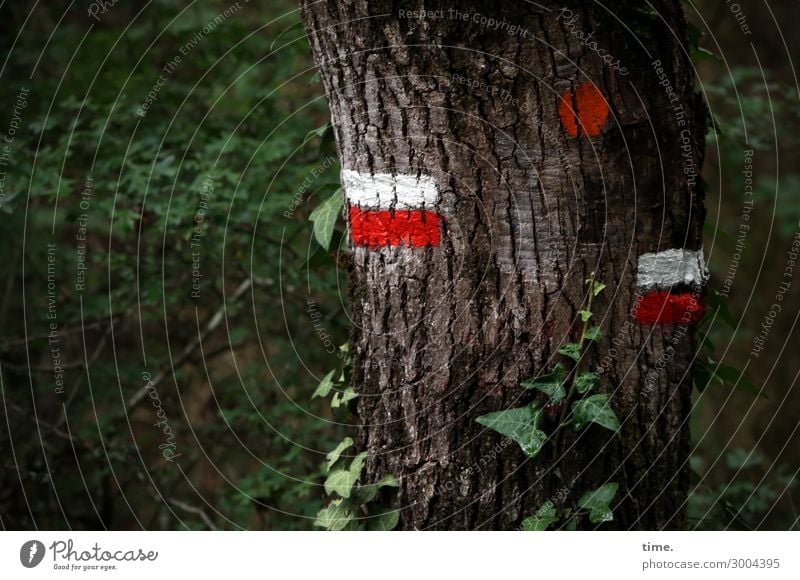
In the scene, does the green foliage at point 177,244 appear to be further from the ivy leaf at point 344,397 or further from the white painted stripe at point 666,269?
the white painted stripe at point 666,269

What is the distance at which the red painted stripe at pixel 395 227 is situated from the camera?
180 cm

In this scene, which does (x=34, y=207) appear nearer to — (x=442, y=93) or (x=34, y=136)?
(x=34, y=136)

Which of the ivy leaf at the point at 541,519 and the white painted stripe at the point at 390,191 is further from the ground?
the white painted stripe at the point at 390,191

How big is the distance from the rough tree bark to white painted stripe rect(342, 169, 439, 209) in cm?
2

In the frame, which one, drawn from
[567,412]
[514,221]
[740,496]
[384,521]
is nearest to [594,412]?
[567,412]

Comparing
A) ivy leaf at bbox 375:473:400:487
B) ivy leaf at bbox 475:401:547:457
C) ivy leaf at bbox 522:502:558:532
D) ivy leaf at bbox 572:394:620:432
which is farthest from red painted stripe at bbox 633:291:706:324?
ivy leaf at bbox 375:473:400:487

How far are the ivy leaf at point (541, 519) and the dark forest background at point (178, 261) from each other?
3.56 feet

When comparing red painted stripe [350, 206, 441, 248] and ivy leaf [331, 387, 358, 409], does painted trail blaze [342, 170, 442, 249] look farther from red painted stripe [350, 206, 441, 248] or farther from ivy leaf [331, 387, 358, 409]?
ivy leaf [331, 387, 358, 409]

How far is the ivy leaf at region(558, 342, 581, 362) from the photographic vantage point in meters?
1.76

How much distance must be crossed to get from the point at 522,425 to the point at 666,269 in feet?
1.59

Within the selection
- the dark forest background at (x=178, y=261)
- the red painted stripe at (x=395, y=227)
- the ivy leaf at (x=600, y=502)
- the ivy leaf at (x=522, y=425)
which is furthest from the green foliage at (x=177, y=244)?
the ivy leaf at (x=600, y=502)

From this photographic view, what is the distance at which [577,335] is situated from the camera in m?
1.79

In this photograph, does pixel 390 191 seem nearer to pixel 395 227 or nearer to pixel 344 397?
pixel 395 227
